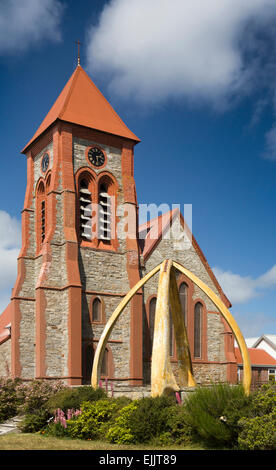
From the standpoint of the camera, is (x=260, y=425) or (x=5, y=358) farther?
(x=5, y=358)

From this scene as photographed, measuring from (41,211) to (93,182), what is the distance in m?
4.24

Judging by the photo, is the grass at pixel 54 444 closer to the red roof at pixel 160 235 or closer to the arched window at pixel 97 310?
the arched window at pixel 97 310

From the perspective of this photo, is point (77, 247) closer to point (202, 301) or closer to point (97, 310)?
point (97, 310)

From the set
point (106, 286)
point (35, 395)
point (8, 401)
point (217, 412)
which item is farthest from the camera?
point (106, 286)

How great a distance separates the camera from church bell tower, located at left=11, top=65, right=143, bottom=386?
33031 millimetres

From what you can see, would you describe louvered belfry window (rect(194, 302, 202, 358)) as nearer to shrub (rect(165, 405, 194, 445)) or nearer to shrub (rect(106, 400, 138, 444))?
shrub (rect(106, 400, 138, 444))

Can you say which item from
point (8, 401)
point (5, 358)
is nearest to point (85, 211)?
point (5, 358)

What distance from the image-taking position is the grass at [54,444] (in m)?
16.8

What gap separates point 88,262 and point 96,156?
7.49 m

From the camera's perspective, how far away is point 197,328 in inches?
1554

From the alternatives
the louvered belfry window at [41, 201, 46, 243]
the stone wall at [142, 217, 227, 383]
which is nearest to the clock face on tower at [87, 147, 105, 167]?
the louvered belfry window at [41, 201, 46, 243]

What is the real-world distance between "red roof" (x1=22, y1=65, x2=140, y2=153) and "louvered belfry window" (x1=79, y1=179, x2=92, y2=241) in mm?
4252
